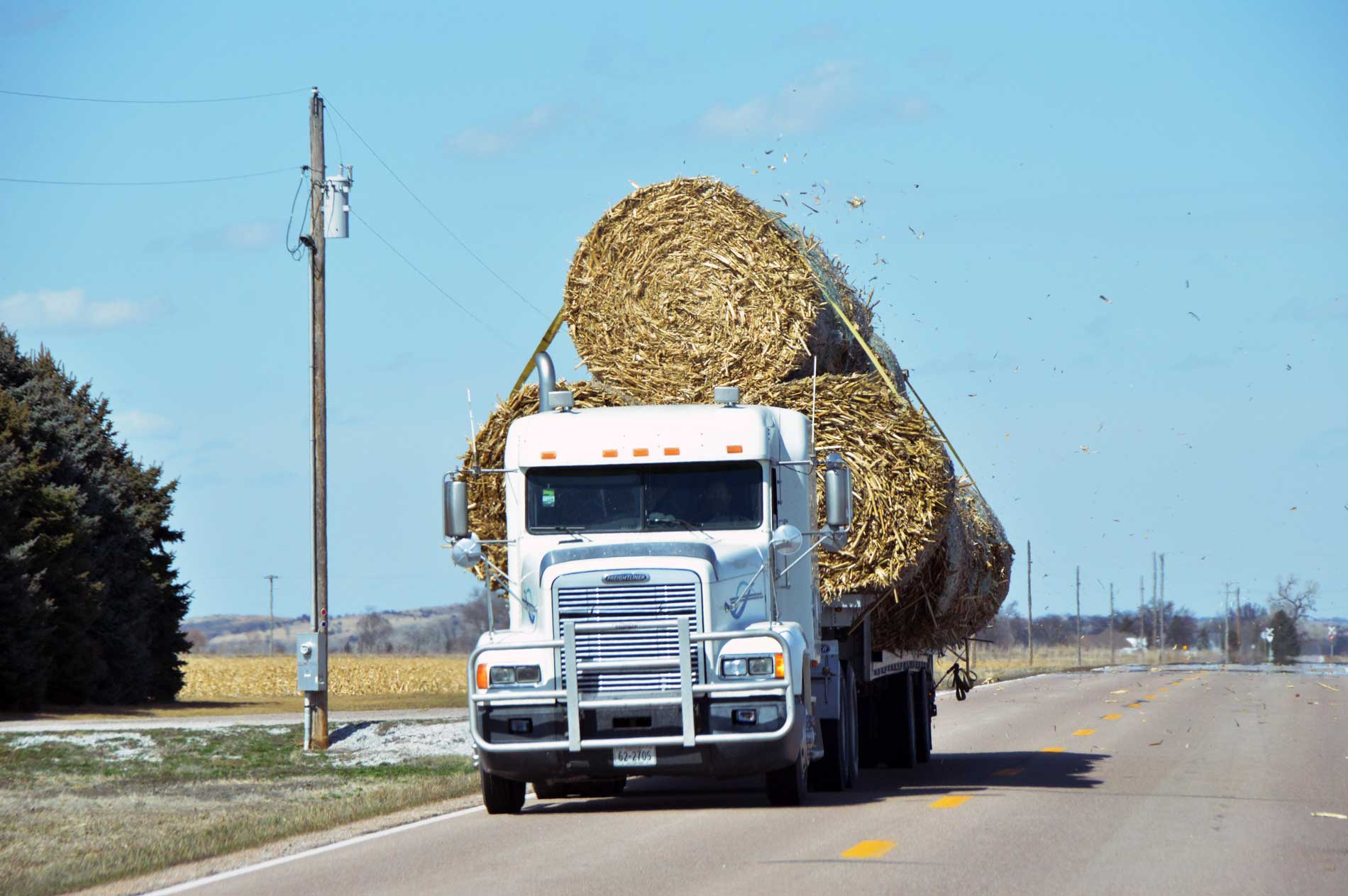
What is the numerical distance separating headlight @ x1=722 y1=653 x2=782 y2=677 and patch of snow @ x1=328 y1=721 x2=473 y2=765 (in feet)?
29.5

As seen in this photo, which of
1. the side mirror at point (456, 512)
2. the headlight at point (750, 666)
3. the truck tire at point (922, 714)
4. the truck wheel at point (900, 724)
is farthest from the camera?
the truck tire at point (922, 714)

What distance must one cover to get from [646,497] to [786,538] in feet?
3.65

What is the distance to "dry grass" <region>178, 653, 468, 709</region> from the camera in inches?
1858

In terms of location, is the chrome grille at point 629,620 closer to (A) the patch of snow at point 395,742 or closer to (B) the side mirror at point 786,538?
(B) the side mirror at point 786,538

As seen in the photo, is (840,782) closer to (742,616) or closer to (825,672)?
(825,672)

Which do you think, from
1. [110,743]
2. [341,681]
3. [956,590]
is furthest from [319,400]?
[341,681]

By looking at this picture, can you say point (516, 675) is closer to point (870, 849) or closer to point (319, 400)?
point (870, 849)

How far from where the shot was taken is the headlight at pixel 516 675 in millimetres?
12344

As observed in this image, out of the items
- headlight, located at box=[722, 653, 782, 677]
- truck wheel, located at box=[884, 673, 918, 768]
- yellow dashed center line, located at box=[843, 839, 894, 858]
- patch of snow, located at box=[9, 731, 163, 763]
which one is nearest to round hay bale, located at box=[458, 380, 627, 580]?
headlight, located at box=[722, 653, 782, 677]

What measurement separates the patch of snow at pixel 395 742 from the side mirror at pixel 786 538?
8818 mm

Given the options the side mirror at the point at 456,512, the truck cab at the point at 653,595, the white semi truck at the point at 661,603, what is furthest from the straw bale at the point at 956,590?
the side mirror at the point at 456,512

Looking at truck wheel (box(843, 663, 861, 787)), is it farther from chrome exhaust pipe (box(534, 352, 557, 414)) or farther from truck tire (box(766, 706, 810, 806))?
chrome exhaust pipe (box(534, 352, 557, 414))

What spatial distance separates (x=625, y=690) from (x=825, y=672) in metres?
2.46

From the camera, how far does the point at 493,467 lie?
1453 centimetres
